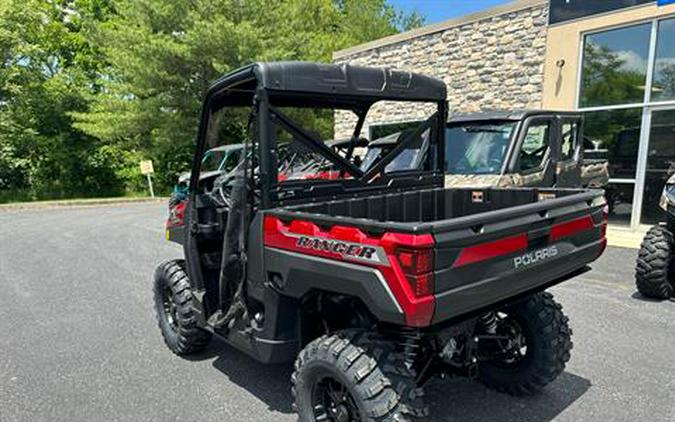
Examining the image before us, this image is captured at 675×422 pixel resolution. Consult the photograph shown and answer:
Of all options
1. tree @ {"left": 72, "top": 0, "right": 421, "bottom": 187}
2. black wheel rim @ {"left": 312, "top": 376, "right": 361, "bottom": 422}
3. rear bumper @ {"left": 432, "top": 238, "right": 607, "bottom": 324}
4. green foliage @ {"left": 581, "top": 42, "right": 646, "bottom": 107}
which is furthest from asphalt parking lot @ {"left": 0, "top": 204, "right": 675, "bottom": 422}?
tree @ {"left": 72, "top": 0, "right": 421, "bottom": 187}

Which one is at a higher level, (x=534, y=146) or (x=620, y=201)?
(x=534, y=146)

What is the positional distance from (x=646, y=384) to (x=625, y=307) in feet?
5.69

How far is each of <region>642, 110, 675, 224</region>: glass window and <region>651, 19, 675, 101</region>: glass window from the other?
33 cm

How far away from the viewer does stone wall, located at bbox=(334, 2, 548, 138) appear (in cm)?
998

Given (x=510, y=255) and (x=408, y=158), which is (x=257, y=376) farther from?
(x=510, y=255)

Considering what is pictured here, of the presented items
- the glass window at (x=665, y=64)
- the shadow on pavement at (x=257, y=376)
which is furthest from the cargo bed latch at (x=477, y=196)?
the glass window at (x=665, y=64)

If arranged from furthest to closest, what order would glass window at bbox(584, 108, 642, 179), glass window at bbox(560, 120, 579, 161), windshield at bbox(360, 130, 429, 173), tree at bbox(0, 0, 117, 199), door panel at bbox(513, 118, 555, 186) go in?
tree at bbox(0, 0, 117, 199) < glass window at bbox(584, 108, 642, 179) < glass window at bbox(560, 120, 579, 161) < door panel at bbox(513, 118, 555, 186) < windshield at bbox(360, 130, 429, 173)

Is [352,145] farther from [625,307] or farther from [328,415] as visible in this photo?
Answer: [625,307]

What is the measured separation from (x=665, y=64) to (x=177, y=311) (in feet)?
29.9

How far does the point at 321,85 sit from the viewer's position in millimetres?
2625

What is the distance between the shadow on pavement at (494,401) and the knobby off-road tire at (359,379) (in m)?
0.76

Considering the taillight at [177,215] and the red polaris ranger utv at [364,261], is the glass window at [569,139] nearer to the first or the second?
the red polaris ranger utv at [364,261]

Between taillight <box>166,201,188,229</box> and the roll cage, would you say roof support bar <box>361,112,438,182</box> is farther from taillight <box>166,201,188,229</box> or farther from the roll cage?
taillight <box>166,201,188,229</box>

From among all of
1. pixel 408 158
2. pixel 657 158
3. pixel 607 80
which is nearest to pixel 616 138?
pixel 657 158
